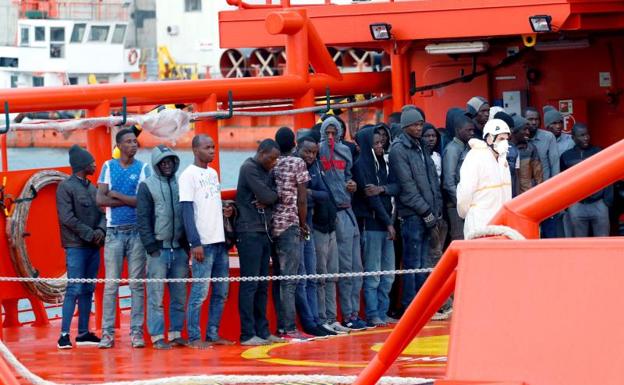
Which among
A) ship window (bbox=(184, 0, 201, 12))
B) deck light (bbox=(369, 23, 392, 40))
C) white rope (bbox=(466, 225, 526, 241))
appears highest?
ship window (bbox=(184, 0, 201, 12))

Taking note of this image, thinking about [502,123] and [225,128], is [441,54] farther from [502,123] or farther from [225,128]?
[225,128]

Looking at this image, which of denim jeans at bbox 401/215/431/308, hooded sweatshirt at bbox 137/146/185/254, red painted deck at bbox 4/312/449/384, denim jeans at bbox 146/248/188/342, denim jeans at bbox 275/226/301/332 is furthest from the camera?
denim jeans at bbox 401/215/431/308

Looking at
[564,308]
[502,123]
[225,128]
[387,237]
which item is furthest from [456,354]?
[225,128]

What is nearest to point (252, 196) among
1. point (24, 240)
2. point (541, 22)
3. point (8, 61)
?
A: point (24, 240)

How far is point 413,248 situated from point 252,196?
1.81m

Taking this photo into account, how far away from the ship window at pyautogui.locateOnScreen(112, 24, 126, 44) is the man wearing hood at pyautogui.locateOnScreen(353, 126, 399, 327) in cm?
6126

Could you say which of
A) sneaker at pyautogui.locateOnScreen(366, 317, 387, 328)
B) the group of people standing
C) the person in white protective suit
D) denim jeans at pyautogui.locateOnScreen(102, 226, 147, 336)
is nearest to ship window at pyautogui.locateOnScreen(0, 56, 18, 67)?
the group of people standing

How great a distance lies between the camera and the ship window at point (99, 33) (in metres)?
72.4

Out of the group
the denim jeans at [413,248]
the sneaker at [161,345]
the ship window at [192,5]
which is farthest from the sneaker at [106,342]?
the ship window at [192,5]

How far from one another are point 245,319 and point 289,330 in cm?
48

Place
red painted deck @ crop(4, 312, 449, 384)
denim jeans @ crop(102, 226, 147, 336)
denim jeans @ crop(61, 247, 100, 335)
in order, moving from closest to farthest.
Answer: red painted deck @ crop(4, 312, 449, 384) < denim jeans @ crop(102, 226, 147, 336) < denim jeans @ crop(61, 247, 100, 335)

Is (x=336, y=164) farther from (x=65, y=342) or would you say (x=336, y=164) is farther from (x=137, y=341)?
(x=65, y=342)

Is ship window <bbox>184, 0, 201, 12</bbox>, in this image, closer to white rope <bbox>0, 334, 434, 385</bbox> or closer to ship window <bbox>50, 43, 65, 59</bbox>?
ship window <bbox>50, 43, 65, 59</bbox>

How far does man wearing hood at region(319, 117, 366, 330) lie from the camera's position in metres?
11.6
